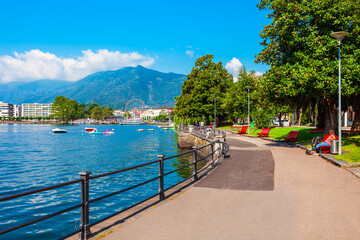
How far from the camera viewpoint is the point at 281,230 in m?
5.27

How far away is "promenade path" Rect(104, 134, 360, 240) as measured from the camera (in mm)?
5164

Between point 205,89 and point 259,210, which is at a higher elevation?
point 205,89

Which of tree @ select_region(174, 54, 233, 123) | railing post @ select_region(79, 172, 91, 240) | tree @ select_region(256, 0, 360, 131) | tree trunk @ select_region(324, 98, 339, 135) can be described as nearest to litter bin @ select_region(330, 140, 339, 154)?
tree @ select_region(256, 0, 360, 131)

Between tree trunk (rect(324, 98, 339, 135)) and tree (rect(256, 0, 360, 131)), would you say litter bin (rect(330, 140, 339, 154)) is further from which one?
tree trunk (rect(324, 98, 339, 135))

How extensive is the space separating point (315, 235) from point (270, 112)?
4529 centimetres

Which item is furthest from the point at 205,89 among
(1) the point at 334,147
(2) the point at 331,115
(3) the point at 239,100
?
(1) the point at 334,147

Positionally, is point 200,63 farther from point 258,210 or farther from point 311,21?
point 258,210

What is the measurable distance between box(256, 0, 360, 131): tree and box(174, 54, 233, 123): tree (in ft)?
128

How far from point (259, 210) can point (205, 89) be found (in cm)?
5856

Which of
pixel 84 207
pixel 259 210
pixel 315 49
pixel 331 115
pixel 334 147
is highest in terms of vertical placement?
pixel 315 49

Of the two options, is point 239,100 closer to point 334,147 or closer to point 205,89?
point 205,89

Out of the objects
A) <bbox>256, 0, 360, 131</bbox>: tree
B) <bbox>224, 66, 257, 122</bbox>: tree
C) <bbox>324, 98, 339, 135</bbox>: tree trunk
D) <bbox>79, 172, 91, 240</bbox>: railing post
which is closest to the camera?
<bbox>79, 172, 91, 240</bbox>: railing post

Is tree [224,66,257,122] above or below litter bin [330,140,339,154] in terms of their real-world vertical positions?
above

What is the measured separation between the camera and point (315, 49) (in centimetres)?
1962
